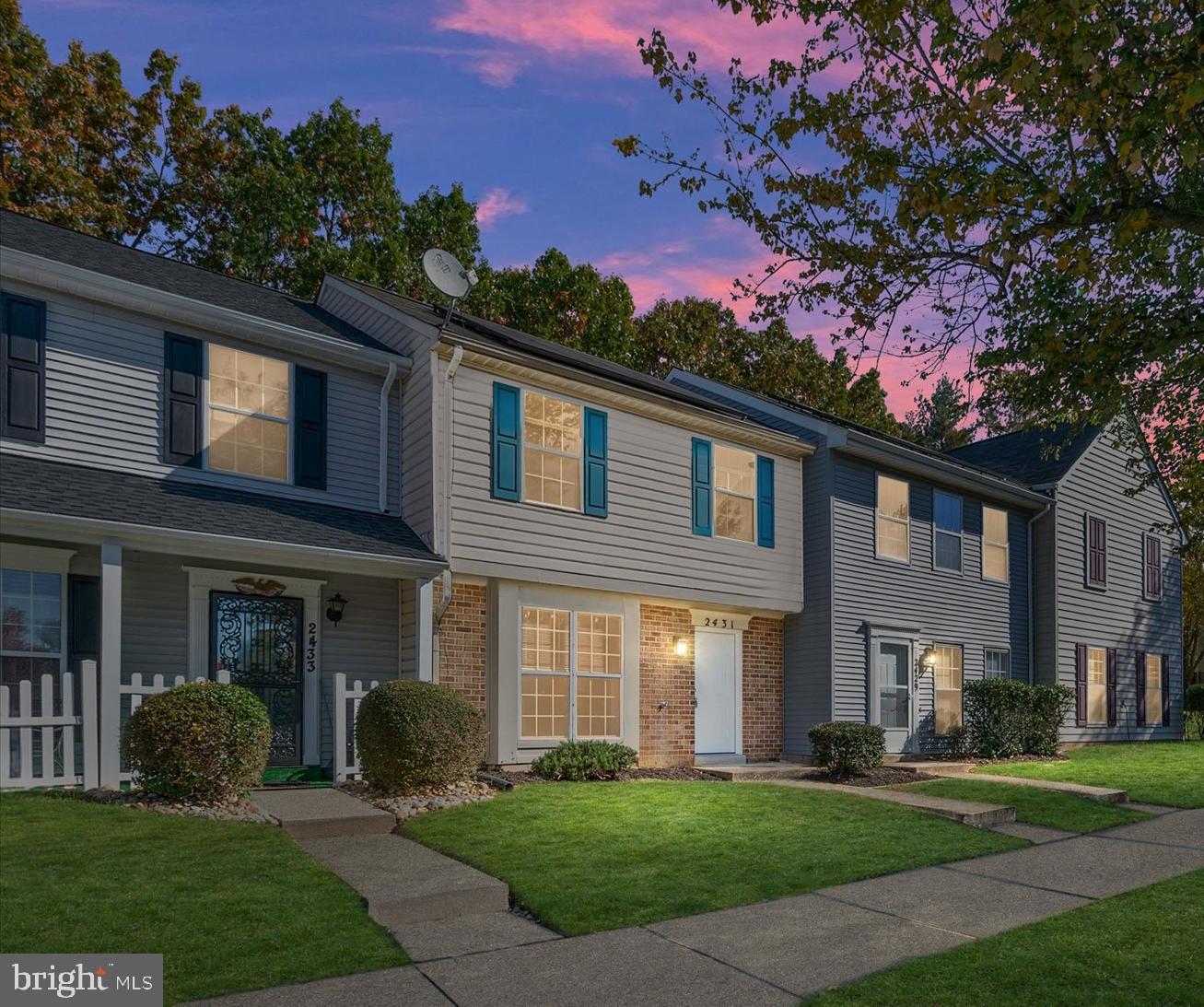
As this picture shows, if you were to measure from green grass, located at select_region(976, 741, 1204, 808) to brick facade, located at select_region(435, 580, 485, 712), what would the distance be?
28.0ft

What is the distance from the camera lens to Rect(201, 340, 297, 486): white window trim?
1209cm

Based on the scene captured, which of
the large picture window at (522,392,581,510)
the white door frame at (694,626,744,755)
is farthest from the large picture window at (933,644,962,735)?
the large picture window at (522,392,581,510)

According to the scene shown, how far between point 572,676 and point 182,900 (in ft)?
25.9

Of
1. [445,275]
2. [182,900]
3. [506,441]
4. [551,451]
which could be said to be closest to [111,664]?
[182,900]

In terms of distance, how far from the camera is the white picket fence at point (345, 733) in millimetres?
11523

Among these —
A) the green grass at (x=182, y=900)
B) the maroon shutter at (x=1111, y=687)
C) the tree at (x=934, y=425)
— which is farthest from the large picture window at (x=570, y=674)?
the tree at (x=934, y=425)

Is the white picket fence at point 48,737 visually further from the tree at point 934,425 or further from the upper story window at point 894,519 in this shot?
the tree at point 934,425

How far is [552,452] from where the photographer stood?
14086 mm

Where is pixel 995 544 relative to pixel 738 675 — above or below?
above

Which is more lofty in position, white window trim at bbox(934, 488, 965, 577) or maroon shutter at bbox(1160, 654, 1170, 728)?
white window trim at bbox(934, 488, 965, 577)

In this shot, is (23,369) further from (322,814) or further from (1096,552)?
(1096,552)

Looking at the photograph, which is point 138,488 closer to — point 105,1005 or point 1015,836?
point 105,1005

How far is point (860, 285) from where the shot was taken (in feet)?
29.5

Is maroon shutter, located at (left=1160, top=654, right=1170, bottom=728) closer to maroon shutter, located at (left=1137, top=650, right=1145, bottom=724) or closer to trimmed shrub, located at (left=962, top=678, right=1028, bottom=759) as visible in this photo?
maroon shutter, located at (left=1137, top=650, right=1145, bottom=724)
